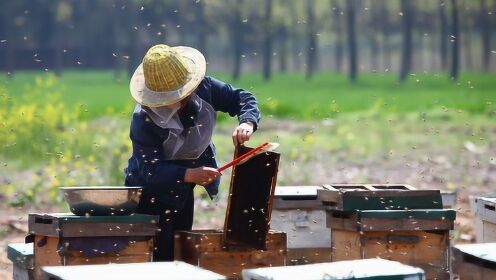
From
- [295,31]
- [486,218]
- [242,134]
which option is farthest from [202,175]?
[295,31]

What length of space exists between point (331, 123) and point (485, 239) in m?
21.8

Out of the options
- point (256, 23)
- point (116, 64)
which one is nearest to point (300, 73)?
point (256, 23)

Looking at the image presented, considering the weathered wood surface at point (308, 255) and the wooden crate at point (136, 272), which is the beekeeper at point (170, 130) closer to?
the weathered wood surface at point (308, 255)

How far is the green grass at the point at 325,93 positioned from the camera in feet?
112

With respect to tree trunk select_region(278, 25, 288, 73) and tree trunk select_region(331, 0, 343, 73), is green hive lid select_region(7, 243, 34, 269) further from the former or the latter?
tree trunk select_region(278, 25, 288, 73)

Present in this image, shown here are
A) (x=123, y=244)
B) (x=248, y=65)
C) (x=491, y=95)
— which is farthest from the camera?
(x=248, y=65)

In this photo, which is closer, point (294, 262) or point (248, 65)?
point (294, 262)

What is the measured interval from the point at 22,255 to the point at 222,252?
4.03 feet

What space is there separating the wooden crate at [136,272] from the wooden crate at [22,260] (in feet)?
4.93

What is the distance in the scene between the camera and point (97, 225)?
23.5 feet

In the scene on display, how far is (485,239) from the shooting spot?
8.38 m

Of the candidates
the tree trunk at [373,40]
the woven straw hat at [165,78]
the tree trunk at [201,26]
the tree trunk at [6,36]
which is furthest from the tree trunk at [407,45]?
the woven straw hat at [165,78]

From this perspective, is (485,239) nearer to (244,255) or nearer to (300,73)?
(244,255)

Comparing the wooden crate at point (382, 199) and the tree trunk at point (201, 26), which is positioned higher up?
the tree trunk at point (201, 26)
